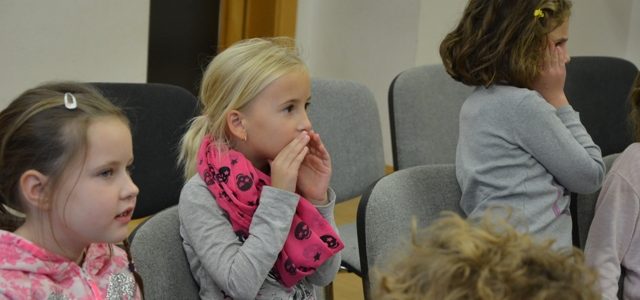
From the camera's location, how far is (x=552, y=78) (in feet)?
6.47

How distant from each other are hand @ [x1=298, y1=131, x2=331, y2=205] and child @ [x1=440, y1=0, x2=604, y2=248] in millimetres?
384

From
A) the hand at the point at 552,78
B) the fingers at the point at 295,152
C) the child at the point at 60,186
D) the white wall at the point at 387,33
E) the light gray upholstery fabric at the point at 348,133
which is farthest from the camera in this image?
the white wall at the point at 387,33

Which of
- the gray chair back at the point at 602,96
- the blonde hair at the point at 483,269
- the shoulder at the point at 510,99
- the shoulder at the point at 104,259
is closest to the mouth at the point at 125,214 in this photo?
the shoulder at the point at 104,259

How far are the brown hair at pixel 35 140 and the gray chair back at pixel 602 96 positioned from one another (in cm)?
208

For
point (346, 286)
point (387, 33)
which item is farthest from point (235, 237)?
point (387, 33)

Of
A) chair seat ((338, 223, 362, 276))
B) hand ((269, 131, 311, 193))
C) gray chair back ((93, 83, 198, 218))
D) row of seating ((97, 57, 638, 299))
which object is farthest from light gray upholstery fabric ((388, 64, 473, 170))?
hand ((269, 131, 311, 193))

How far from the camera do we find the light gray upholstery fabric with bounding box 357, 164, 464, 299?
1643 mm

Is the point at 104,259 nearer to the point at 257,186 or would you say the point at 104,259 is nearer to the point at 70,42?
the point at 257,186

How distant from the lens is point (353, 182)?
251 centimetres

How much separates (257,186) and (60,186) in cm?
42

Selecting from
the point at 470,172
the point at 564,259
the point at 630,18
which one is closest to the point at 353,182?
the point at 470,172

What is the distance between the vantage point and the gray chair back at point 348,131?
245cm

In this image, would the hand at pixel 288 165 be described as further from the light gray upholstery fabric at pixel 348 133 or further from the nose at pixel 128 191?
the light gray upholstery fabric at pixel 348 133

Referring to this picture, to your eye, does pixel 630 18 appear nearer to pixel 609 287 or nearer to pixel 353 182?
pixel 353 182
